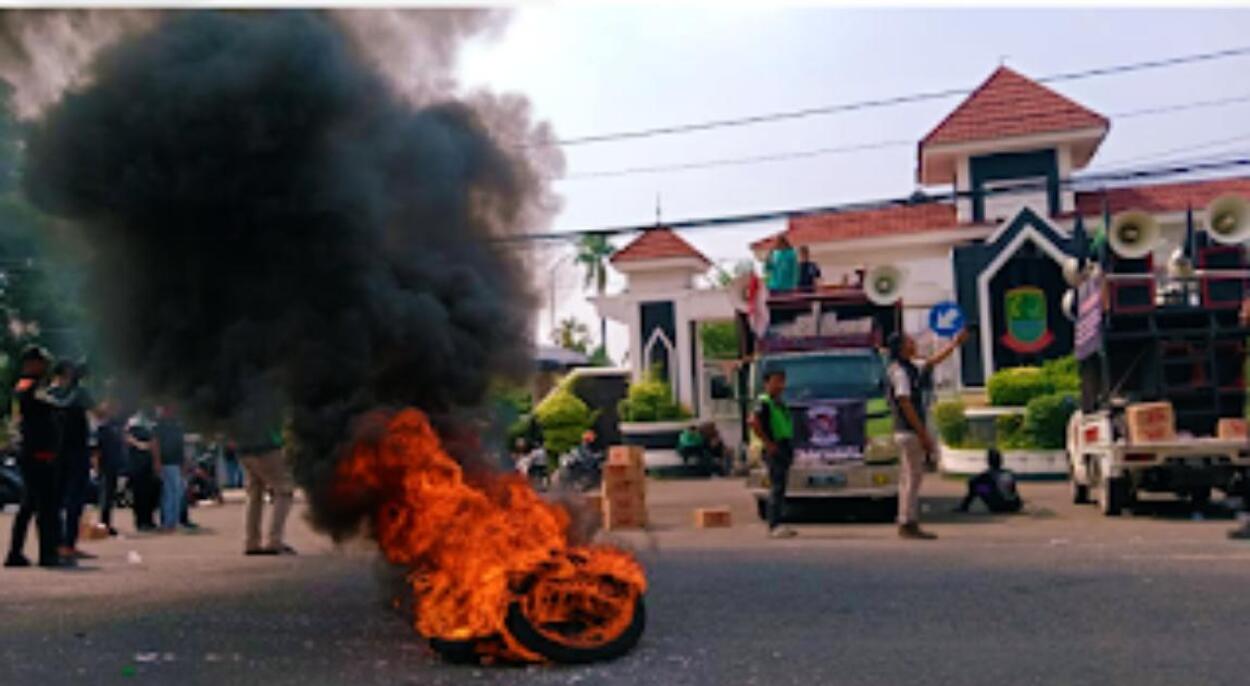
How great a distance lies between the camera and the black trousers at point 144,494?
14.8 m

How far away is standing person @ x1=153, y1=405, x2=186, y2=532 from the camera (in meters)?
14.2

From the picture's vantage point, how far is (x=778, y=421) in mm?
11883

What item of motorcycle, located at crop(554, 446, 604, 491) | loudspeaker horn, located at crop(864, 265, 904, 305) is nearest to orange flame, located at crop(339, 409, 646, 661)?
loudspeaker horn, located at crop(864, 265, 904, 305)

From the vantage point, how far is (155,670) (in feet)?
19.2

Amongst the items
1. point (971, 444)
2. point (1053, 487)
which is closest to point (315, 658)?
point (1053, 487)

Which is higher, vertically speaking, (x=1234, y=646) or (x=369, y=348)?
(x=369, y=348)

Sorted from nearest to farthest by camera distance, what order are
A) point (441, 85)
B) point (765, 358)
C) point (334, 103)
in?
1. point (334, 103)
2. point (441, 85)
3. point (765, 358)

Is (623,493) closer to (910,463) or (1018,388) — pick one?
(910,463)

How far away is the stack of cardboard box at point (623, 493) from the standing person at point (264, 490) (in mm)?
3795

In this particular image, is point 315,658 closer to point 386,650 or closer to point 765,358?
point 386,650

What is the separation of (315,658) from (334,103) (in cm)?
349

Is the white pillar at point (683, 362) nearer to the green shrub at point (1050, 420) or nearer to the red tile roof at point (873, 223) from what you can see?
Result: the red tile roof at point (873, 223)

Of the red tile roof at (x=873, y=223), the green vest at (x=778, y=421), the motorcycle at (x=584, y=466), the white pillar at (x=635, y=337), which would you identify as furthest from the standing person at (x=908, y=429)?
the red tile roof at (x=873, y=223)

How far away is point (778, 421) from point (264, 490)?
5.12 metres
